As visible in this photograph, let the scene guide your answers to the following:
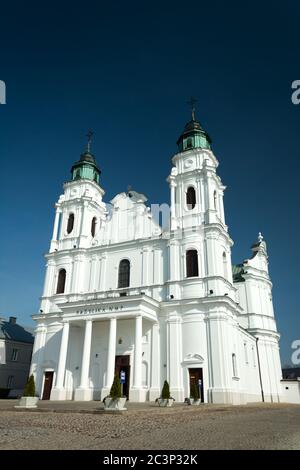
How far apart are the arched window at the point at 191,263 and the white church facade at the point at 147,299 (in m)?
0.09

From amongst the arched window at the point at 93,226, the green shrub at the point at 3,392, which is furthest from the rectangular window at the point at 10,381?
the arched window at the point at 93,226

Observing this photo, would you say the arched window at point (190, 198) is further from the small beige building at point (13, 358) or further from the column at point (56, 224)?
the small beige building at point (13, 358)

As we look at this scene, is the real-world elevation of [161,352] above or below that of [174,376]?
above

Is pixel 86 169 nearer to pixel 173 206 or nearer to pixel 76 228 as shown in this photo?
pixel 76 228

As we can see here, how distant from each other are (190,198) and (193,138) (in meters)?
7.02

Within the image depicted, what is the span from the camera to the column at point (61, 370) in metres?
27.8

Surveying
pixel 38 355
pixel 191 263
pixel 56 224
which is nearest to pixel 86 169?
pixel 56 224

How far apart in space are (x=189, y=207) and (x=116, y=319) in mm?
12771

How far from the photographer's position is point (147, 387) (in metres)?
27.5

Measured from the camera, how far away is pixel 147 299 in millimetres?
27531

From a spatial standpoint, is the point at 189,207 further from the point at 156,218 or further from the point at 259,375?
the point at 259,375

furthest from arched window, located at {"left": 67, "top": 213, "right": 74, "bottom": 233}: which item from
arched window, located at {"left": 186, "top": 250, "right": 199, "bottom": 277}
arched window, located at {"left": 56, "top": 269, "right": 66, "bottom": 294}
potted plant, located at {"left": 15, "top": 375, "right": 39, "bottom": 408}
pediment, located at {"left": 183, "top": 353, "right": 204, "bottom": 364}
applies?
potted plant, located at {"left": 15, "top": 375, "right": 39, "bottom": 408}

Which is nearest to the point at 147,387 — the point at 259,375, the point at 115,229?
the point at 115,229
